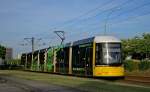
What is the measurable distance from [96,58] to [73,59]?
561 cm

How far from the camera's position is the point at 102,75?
30281 millimetres

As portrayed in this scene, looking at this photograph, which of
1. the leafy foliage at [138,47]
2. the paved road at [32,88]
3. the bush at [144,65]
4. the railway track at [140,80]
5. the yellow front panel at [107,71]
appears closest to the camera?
the paved road at [32,88]

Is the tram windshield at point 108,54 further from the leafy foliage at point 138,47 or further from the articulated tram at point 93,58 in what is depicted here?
the leafy foliage at point 138,47

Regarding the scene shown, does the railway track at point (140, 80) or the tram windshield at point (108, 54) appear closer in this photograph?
the railway track at point (140, 80)

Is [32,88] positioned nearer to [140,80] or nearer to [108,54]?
[108,54]

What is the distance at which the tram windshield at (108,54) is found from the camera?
30344 millimetres

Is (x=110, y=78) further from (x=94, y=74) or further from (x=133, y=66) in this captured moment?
(x=133, y=66)

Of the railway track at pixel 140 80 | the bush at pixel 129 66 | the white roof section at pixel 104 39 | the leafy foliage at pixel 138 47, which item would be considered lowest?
the railway track at pixel 140 80

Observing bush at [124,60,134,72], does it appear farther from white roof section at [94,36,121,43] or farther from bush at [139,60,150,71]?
white roof section at [94,36,121,43]

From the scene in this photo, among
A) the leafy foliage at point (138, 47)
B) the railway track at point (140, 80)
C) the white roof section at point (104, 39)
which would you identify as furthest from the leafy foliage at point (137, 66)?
the leafy foliage at point (138, 47)

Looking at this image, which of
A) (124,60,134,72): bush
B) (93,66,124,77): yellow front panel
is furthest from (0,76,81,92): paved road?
(124,60,134,72): bush

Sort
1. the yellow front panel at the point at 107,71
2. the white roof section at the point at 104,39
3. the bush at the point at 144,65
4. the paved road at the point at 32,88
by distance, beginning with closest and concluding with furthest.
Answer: the paved road at the point at 32,88, the yellow front panel at the point at 107,71, the white roof section at the point at 104,39, the bush at the point at 144,65

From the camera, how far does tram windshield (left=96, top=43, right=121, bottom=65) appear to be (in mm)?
30344

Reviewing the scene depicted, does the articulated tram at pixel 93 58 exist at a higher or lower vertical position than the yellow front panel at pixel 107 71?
higher
